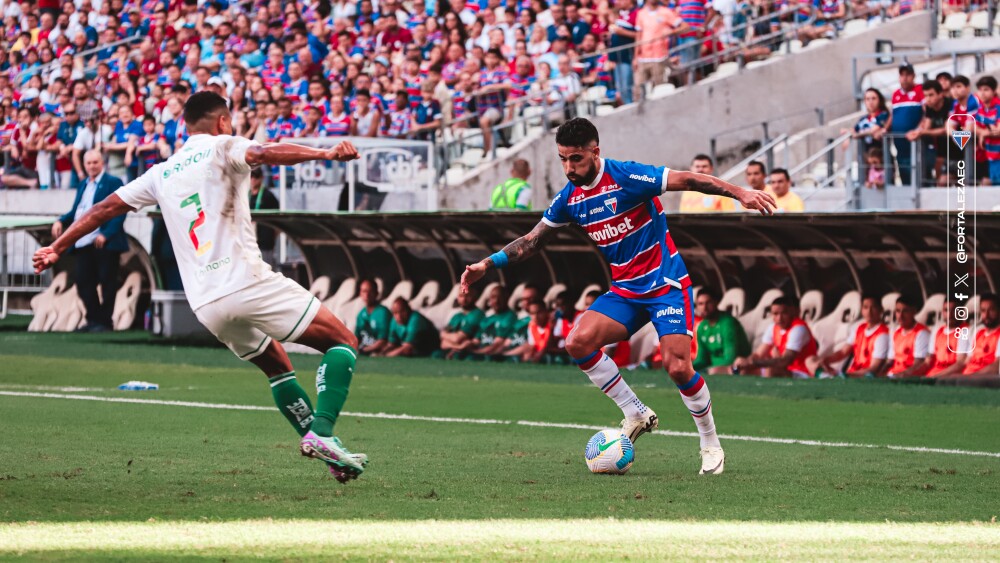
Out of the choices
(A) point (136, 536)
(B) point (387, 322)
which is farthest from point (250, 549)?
(B) point (387, 322)

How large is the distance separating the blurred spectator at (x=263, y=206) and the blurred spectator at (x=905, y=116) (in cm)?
816

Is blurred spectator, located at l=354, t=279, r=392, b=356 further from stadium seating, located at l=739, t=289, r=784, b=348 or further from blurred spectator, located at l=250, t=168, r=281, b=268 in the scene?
stadium seating, located at l=739, t=289, r=784, b=348

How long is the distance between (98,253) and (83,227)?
14867 millimetres

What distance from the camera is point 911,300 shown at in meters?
16.6

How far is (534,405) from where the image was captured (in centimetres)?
1408

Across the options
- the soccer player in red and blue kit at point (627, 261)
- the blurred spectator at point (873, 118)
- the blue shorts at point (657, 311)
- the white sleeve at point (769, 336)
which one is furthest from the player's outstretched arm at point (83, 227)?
the blurred spectator at point (873, 118)

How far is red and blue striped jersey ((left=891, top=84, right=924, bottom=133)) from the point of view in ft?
62.5

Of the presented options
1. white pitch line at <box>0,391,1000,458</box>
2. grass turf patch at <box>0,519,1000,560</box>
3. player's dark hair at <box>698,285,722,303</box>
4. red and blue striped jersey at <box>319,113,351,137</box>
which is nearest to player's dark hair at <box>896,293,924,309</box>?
player's dark hair at <box>698,285,722,303</box>

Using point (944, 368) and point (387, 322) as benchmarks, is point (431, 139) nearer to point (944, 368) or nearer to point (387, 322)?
point (387, 322)

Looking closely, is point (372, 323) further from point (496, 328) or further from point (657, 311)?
point (657, 311)

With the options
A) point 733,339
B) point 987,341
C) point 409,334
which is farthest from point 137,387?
point 987,341

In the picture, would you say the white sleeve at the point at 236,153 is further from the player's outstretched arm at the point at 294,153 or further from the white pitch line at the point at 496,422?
the white pitch line at the point at 496,422

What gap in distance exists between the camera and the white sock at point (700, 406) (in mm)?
9375

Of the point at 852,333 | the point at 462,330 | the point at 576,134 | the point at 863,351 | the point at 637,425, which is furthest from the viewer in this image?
the point at 462,330
